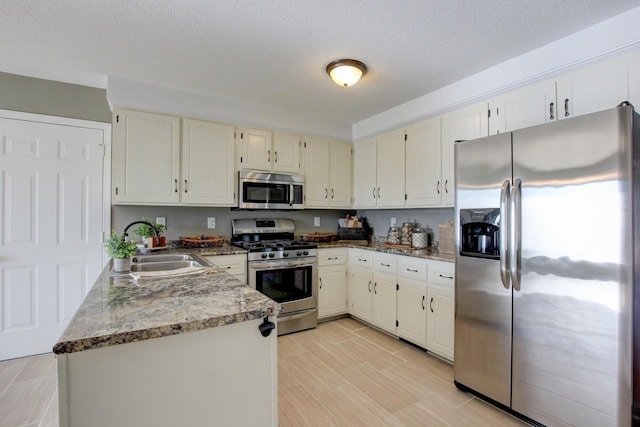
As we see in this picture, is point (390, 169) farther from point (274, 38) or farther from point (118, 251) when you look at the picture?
point (118, 251)

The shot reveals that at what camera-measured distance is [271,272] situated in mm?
3176

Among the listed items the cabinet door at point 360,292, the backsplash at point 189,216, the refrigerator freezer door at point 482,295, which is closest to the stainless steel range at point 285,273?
the backsplash at point 189,216

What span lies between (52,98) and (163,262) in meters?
1.96

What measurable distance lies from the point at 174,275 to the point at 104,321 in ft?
2.22

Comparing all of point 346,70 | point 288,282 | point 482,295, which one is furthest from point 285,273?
point 346,70

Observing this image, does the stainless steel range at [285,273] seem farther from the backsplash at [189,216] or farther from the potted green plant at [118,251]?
the potted green plant at [118,251]

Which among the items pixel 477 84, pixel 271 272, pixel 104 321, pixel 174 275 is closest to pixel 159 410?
pixel 104 321

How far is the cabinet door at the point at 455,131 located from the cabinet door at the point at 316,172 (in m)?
1.45

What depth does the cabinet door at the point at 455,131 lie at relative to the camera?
2.60 m

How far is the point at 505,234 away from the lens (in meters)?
1.88

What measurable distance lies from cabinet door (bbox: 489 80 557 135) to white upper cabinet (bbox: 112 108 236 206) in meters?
2.49

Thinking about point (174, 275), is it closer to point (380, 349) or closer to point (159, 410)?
point (159, 410)

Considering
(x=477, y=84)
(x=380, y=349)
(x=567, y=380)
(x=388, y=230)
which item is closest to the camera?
(x=567, y=380)

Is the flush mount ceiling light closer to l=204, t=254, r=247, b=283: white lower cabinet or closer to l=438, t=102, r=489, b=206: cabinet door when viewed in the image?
l=438, t=102, r=489, b=206: cabinet door
